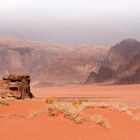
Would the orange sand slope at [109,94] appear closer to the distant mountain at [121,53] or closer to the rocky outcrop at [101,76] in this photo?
the rocky outcrop at [101,76]

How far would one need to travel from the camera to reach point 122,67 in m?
153

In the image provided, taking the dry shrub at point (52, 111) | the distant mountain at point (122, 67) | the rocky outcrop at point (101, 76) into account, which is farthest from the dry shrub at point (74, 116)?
the rocky outcrop at point (101, 76)

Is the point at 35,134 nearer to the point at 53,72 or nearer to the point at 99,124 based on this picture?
the point at 99,124

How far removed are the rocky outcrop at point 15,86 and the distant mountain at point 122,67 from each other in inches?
3985

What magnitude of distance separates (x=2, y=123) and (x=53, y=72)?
166 m

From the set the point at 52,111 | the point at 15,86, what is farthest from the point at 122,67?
the point at 52,111

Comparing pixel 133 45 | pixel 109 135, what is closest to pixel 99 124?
pixel 109 135

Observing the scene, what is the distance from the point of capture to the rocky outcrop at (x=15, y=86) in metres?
32.5

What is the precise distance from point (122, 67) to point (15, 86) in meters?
121

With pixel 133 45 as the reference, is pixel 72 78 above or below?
below

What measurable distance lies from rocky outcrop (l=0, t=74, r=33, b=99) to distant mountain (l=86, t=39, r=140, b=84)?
101m

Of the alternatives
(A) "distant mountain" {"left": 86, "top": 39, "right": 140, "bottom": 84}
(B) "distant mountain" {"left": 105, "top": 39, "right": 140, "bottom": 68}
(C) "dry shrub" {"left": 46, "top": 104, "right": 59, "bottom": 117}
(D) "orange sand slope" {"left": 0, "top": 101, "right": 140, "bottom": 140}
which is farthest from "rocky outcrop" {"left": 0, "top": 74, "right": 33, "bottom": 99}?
(B) "distant mountain" {"left": 105, "top": 39, "right": 140, "bottom": 68}

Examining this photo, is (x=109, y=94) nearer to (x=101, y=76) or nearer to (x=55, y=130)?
(x=101, y=76)

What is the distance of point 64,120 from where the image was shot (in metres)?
12.1
